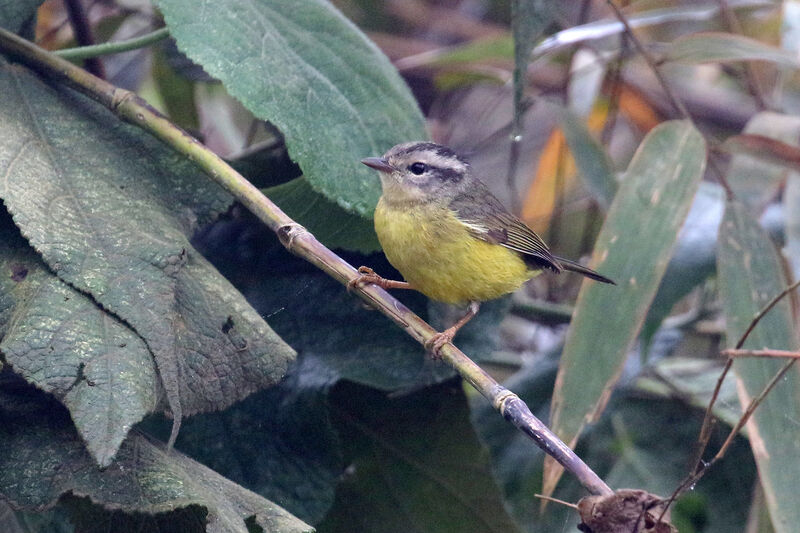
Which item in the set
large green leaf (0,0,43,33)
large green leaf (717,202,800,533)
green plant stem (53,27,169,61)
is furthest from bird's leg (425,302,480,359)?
large green leaf (0,0,43,33)

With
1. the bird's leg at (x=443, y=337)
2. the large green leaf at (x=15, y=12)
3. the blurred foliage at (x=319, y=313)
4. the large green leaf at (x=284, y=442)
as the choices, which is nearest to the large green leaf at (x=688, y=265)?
the blurred foliage at (x=319, y=313)

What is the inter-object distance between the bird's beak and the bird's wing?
368mm

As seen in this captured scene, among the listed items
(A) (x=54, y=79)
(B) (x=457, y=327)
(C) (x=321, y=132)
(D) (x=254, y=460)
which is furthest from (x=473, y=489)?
(A) (x=54, y=79)

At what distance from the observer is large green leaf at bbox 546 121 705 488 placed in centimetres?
194

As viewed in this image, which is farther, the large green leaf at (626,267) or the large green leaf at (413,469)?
the large green leaf at (413,469)

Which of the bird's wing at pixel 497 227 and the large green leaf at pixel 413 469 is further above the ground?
the bird's wing at pixel 497 227

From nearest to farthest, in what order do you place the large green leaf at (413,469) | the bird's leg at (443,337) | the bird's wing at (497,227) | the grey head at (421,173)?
the bird's leg at (443,337)
the large green leaf at (413,469)
the grey head at (421,173)
the bird's wing at (497,227)

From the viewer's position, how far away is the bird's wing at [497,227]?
2465mm

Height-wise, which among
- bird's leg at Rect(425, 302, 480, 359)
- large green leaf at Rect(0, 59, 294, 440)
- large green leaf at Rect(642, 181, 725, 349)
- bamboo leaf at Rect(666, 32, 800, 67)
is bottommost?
large green leaf at Rect(0, 59, 294, 440)

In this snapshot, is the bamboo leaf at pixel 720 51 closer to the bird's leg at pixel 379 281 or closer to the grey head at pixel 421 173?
the grey head at pixel 421 173

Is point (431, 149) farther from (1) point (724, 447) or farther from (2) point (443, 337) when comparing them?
(1) point (724, 447)

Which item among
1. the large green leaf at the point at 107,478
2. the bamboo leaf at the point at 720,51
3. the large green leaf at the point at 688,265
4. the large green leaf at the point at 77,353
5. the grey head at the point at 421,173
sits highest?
the bamboo leaf at the point at 720,51

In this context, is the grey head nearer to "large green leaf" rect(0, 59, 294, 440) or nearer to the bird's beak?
the bird's beak

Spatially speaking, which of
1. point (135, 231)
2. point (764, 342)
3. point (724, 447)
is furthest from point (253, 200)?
point (764, 342)
